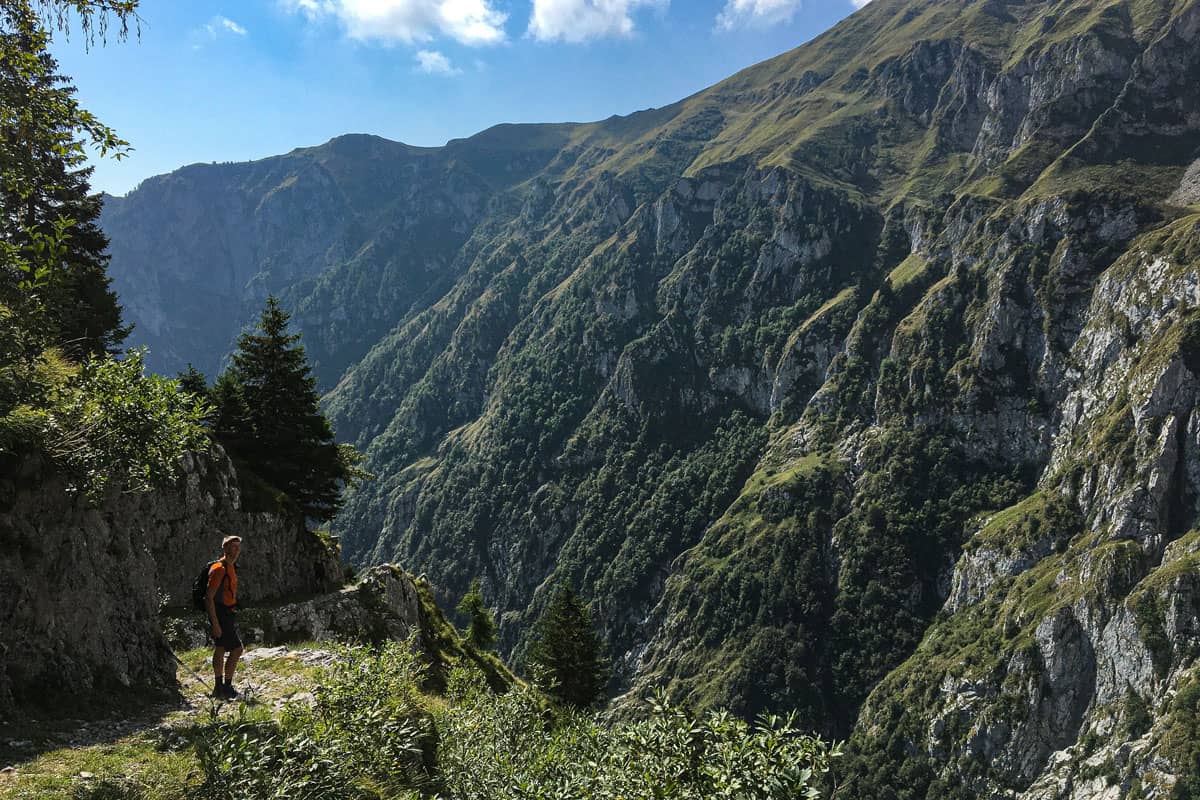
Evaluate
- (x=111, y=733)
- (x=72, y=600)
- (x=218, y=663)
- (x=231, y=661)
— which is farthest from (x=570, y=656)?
(x=111, y=733)

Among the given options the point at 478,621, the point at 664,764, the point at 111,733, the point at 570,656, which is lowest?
the point at 570,656

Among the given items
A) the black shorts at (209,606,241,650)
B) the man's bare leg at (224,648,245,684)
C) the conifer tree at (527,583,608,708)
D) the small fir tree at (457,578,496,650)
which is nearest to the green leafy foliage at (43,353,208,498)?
the black shorts at (209,606,241,650)

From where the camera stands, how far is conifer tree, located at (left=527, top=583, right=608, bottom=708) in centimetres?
5706

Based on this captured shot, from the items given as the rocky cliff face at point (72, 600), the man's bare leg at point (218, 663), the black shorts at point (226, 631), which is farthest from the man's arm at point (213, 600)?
the rocky cliff face at point (72, 600)

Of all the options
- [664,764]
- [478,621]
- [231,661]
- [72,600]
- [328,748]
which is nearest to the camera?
[328,748]

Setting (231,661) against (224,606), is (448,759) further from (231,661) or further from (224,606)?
(224,606)

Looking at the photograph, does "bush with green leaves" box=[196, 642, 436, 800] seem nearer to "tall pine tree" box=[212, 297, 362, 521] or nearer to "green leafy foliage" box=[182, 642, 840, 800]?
"green leafy foliage" box=[182, 642, 840, 800]

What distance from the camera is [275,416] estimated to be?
33156mm

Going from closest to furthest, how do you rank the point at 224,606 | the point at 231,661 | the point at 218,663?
the point at 218,663 → the point at 224,606 → the point at 231,661

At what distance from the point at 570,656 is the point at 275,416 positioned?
120 ft

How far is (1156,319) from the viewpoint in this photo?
7411 inches

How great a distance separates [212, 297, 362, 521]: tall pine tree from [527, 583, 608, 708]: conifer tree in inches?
1216

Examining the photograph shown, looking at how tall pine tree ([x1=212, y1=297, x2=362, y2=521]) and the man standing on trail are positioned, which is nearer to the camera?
the man standing on trail

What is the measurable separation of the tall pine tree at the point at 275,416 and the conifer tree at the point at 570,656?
30880 millimetres
